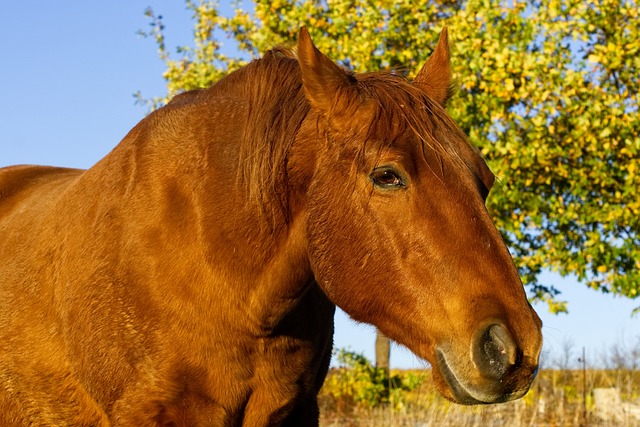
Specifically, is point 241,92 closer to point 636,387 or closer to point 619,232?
point 636,387

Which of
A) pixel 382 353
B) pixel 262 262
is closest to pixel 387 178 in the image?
pixel 262 262

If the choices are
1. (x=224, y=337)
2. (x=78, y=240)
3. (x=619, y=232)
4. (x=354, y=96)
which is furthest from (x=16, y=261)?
(x=619, y=232)

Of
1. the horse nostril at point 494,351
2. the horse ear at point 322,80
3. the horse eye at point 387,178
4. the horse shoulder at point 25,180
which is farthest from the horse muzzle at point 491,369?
the horse shoulder at point 25,180

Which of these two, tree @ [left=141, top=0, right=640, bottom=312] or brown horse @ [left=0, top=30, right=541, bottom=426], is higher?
tree @ [left=141, top=0, right=640, bottom=312]

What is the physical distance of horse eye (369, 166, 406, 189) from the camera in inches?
130

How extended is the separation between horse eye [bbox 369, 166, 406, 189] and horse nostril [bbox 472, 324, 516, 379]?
0.64 metres

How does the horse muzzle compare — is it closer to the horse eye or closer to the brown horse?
the brown horse

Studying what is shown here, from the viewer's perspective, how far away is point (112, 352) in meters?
3.87

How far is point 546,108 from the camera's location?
41.5ft

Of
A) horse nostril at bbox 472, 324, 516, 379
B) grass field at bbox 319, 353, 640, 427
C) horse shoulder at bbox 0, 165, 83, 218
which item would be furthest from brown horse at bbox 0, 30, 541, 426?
grass field at bbox 319, 353, 640, 427

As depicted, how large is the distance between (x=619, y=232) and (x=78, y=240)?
1056cm

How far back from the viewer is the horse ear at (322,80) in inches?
138

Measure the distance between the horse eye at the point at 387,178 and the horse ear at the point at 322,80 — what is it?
40cm

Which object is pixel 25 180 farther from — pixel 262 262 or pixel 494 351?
pixel 494 351
